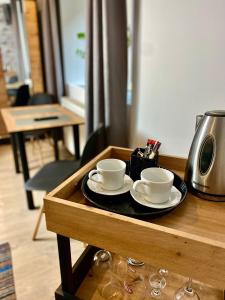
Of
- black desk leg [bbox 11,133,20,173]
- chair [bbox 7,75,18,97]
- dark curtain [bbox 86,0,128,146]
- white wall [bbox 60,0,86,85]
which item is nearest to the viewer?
dark curtain [bbox 86,0,128,146]

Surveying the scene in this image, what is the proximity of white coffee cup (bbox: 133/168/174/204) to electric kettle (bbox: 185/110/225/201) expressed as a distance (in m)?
0.11

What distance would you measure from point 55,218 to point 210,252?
420 mm

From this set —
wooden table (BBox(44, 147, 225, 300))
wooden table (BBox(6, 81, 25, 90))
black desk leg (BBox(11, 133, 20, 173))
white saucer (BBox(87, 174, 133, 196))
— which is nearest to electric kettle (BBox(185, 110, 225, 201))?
wooden table (BBox(44, 147, 225, 300))

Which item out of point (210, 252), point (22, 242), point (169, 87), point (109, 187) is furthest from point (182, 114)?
point (22, 242)

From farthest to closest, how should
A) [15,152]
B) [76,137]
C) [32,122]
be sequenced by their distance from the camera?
[15,152] → [76,137] → [32,122]

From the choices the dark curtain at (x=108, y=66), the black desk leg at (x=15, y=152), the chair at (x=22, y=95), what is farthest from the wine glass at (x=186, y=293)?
the chair at (x=22, y=95)

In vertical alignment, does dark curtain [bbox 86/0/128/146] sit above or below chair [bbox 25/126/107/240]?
above

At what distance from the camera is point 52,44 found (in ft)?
10.0

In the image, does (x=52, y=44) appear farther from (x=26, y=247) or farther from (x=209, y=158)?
(x=209, y=158)

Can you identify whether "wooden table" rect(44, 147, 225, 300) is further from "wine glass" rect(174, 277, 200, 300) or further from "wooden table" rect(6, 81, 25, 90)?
"wooden table" rect(6, 81, 25, 90)

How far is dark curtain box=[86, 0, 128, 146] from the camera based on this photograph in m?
1.60

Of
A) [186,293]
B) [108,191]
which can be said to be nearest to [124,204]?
[108,191]

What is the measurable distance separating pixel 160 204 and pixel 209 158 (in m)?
0.21

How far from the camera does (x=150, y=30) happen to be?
1.43m
